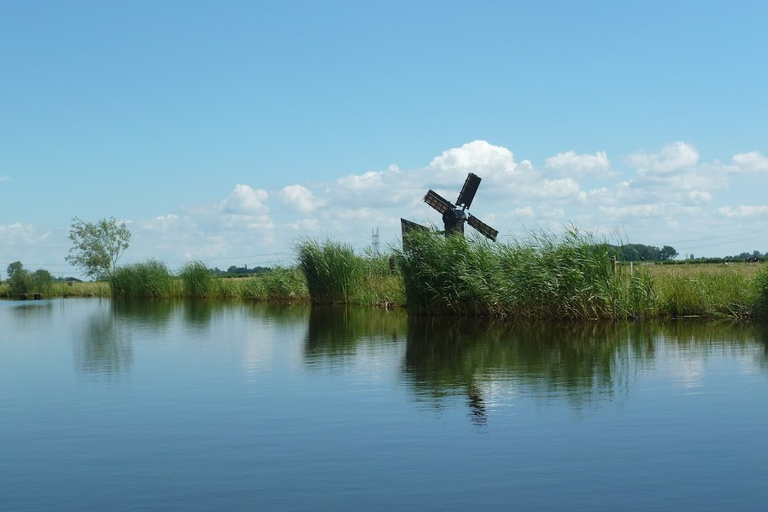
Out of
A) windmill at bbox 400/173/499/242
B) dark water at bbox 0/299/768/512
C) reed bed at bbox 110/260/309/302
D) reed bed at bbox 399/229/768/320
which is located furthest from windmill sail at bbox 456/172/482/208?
dark water at bbox 0/299/768/512

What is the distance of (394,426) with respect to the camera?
859 centimetres

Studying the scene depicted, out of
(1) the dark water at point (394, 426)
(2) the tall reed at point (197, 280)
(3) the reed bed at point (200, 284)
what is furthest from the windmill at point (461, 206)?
(1) the dark water at point (394, 426)

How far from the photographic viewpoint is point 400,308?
3038 centimetres

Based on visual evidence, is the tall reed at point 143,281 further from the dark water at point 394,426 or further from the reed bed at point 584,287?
the dark water at point 394,426

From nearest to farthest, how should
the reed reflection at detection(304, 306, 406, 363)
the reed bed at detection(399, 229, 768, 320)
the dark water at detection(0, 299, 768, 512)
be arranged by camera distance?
the dark water at detection(0, 299, 768, 512)
the reed reflection at detection(304, 306, 406, 363)
the reed bed at detection(399, 229, 768, 320)

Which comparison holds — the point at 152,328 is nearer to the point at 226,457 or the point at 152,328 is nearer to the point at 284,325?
the point at 284,325

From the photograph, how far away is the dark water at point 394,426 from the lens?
244 inches

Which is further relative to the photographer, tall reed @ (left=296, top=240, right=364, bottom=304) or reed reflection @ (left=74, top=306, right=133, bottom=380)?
tall reed @ (left=296, top=240, right=364, bottom=304)

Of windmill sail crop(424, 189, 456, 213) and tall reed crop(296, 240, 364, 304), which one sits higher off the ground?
windmill sail crop(424, 189, 456, 213)

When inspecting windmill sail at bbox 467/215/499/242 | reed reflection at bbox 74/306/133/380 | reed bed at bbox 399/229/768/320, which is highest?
windmill sail at bbox 467/215/499/242

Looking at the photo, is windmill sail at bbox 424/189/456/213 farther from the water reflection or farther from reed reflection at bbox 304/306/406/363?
the water reflection

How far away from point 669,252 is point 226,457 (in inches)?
2527

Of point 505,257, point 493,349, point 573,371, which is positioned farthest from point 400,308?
point 573,371

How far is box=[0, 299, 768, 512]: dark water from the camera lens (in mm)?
6203
